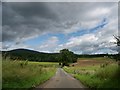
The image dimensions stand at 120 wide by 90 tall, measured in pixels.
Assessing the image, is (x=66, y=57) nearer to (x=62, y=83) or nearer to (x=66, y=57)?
(x=66, y=57)

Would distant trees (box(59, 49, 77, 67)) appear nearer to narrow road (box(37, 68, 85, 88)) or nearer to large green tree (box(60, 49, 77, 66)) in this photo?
large green tree (box(60, 49, 77, 66))

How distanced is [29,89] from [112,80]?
18.3ft

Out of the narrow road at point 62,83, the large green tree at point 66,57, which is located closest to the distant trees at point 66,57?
the large green tree at point 66,57

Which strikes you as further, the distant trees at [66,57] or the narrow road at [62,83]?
the distant trees at [66,57]

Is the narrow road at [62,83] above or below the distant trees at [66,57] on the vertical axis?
below

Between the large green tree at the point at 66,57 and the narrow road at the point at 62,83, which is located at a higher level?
the large green tree at the point at 66,57

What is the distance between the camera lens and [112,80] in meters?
17.0

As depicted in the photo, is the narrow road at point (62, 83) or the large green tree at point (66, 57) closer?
the narrow road at point (62, 83)

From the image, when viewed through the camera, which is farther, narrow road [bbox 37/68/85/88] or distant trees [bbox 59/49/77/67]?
distant trees [bbox 59/49/77/67]

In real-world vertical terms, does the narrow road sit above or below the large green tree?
below

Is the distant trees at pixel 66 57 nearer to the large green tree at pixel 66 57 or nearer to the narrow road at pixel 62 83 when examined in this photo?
the large green tree at pixel 66 57

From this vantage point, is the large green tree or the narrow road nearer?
the narrow road

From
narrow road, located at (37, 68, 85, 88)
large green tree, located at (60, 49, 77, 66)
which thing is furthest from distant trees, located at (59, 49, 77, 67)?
narrow road, located at (37, 68, 85, 88)

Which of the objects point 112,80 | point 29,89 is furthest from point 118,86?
point 29,89
